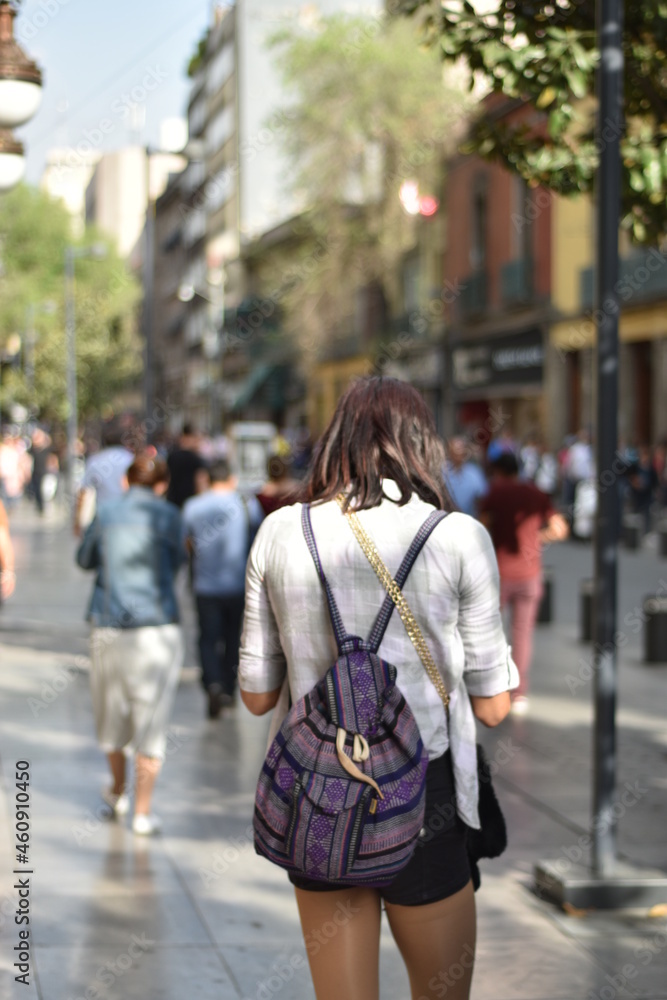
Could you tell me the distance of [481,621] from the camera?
289 centimetres

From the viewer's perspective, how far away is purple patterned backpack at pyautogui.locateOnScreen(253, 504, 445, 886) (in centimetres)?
267

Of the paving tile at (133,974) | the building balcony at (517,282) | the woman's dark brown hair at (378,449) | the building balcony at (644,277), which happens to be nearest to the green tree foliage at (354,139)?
the building balcony at (517,282)

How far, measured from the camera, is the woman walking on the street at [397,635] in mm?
2832

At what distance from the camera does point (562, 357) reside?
31.3 meters

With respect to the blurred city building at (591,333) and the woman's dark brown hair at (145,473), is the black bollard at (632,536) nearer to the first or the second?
the blurred city building at (591,333)

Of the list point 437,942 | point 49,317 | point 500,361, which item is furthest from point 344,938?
point 49,317

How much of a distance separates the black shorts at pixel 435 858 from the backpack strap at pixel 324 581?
0.34 meters

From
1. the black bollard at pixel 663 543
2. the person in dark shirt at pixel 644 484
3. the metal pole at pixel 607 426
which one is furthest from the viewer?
the person in dark shirt at pixel 644 484

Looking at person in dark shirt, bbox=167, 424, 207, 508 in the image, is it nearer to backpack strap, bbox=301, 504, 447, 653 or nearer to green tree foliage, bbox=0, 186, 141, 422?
backpack strap, bbox=301, 504, 447, 653

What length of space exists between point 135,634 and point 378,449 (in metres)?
3.55

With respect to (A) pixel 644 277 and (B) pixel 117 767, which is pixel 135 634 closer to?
(B) pixel 117 767

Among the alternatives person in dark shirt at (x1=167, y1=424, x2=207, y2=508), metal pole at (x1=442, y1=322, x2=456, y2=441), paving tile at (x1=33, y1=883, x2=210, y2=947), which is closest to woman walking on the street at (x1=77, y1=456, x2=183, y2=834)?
paving tile at (x1=33, y1=883, x2=210, y2=947)

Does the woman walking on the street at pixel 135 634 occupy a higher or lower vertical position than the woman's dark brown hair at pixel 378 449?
lower

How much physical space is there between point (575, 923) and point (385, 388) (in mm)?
2772
